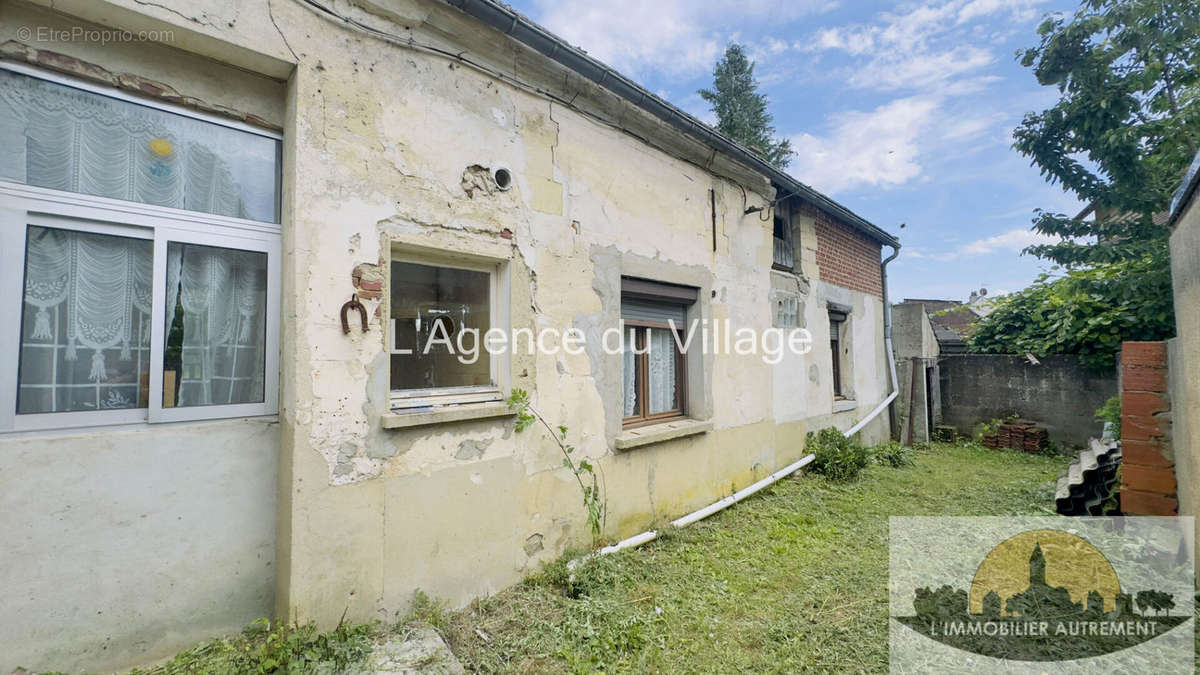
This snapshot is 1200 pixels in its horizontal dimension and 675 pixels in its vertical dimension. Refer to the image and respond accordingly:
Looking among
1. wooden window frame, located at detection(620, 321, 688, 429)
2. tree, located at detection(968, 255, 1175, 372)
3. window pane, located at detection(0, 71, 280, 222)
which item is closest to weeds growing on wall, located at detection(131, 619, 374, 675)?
window pane, located at detection(0, 71, 280, 222)

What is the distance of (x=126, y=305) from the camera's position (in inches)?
92.5

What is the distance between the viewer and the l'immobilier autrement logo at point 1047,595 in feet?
8.68

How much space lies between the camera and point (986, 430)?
9.01 m

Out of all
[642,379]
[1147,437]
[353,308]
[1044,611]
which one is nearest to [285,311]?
[353,308]

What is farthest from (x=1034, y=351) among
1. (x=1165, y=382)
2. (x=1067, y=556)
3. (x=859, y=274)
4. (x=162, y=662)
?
(x=162, y=662)

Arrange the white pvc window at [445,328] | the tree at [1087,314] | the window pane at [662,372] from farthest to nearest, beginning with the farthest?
the tree at [1087,314], the window pane at [662,372], the white pvc window at [445,328]

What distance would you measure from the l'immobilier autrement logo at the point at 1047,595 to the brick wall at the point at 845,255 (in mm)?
4465

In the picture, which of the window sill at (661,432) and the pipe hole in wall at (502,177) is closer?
the pipe hole in wall at (502,177)

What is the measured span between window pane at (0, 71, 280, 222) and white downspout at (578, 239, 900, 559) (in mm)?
3255

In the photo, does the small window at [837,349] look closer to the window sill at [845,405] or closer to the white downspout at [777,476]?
the window sill at [845,405]

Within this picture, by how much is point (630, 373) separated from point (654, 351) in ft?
1.44

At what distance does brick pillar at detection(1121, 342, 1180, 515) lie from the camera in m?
3.87

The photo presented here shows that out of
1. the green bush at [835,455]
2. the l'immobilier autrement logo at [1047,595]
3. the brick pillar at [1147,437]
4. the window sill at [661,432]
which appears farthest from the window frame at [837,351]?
the window sill at [661,432]

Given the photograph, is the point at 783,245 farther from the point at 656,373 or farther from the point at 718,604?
the point at 718,604
